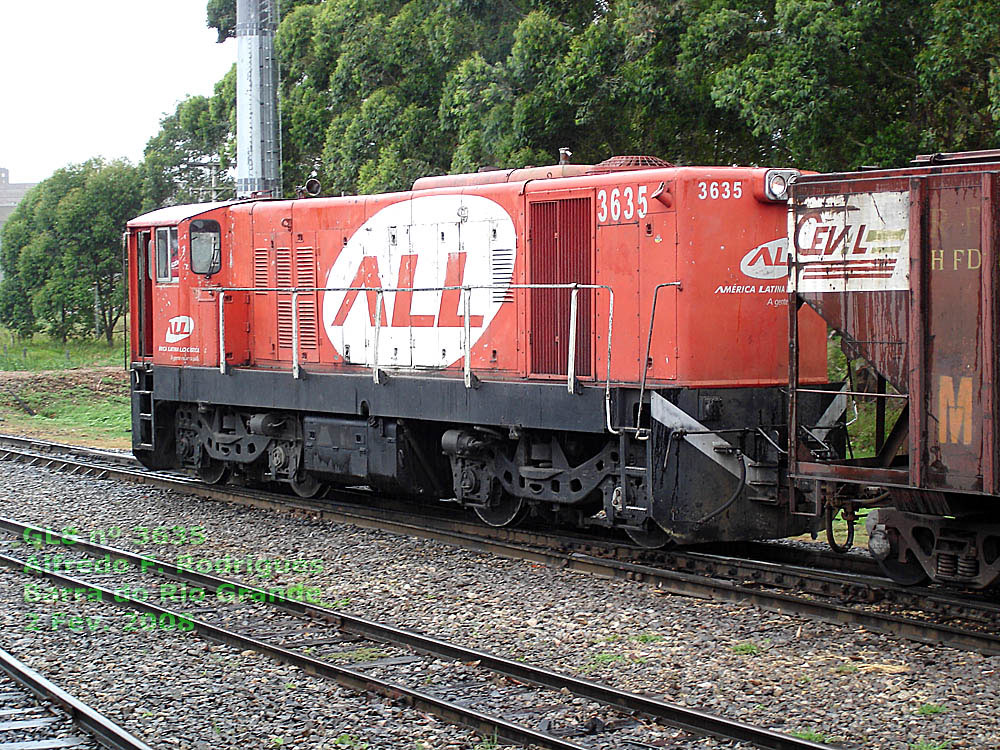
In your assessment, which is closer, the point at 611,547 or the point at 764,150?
the point at 611,547

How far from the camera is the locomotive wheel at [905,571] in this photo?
8.63 meters

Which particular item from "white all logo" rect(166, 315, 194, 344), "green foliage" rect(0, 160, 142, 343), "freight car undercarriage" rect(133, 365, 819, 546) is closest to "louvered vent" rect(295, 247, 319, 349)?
"freight car undercarriage" rect(133, 365, 819, 546)

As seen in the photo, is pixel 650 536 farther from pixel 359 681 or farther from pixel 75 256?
pixel 75 256

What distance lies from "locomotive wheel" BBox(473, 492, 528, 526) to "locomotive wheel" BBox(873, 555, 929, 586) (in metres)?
3.79

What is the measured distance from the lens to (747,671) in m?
7.31

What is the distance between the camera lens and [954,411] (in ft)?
25.0

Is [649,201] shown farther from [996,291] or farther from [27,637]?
[27,637]

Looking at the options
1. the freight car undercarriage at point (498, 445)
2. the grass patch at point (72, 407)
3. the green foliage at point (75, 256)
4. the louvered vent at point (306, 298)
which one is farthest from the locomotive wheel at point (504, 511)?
the green foliage at point (75, 256)

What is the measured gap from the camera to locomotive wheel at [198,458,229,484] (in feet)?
49.6

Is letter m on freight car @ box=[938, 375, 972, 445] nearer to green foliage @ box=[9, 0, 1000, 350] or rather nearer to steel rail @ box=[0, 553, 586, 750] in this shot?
steel rail @ box=[0, 553, 586, 750]

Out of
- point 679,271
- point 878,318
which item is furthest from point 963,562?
point 679,271

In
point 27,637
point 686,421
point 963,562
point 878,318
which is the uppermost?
point 878,318

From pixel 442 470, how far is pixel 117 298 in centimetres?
3295

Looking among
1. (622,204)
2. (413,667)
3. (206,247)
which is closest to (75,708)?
(413,667)
